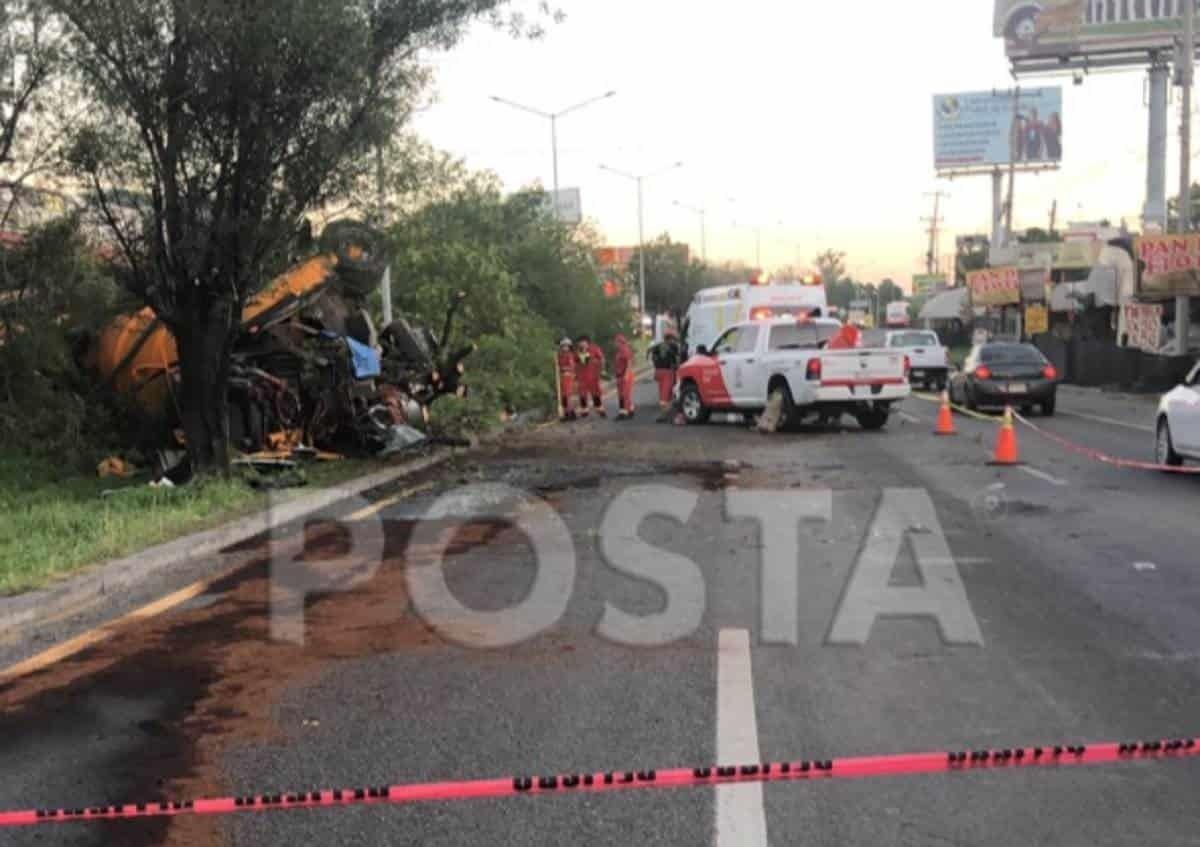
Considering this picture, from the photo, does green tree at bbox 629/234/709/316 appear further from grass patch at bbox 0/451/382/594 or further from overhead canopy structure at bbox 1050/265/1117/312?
grass patch at bbox 0/451/382/594

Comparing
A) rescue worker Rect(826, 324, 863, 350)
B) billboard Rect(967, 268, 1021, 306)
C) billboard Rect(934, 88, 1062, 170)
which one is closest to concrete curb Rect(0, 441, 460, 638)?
rescue worker Rect(826, 324, 863, 350)

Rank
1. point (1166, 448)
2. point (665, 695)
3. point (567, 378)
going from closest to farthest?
point (665, 695) < point (1166, 448) < point (567, 378)

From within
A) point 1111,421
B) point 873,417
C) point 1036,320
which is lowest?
point 1111,421

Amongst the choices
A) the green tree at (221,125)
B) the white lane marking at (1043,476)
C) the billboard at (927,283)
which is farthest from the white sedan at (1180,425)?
the billboard at (927,283)

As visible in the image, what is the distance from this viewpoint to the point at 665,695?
570 centimetres

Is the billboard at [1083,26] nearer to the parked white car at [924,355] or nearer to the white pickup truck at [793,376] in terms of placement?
the parked white car at [924,355]

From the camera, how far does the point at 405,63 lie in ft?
45.1

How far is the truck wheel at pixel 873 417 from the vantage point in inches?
812

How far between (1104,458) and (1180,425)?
139 centimetres

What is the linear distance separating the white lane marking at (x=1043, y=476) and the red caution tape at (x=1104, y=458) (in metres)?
0.98

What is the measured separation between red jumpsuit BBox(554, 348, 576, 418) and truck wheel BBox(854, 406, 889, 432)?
5.77 m

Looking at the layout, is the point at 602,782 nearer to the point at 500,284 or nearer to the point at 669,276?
the point at 500,284

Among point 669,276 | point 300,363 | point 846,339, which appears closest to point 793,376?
point 846,339

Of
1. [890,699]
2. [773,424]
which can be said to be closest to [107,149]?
[890,699]
